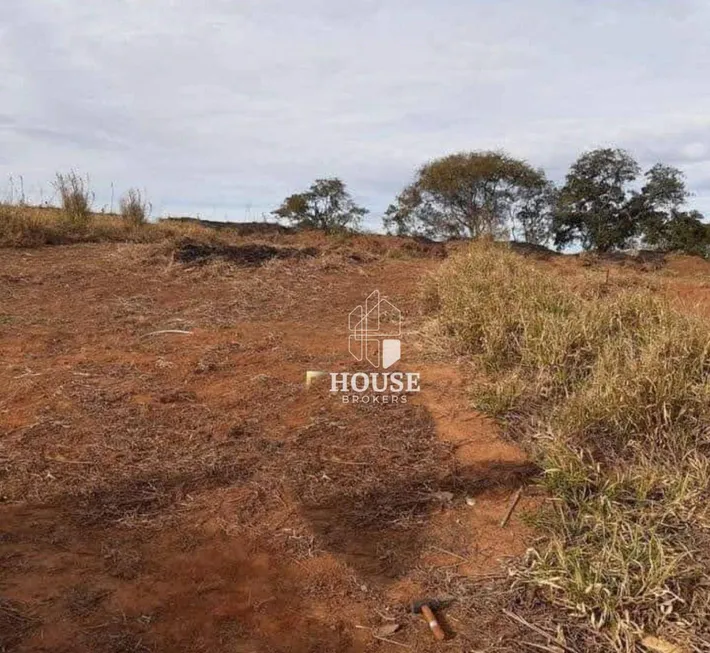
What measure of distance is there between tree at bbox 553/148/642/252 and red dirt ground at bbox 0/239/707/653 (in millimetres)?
8524

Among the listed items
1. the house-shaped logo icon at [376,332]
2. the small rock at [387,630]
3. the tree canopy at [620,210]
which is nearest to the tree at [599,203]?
the tree canopy at [620,210]

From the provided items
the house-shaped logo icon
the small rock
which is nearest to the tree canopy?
the house-shaped logo icon

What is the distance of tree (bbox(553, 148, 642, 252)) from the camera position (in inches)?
457

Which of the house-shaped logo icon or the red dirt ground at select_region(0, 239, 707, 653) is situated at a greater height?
the house-shaped logo icon

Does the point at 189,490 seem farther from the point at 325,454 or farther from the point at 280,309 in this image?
the point at 280,309

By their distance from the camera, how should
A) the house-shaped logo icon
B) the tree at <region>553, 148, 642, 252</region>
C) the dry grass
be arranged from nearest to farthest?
the dry grass < the house-shaped logo icon < the tree at <region>553, 148, 642, 252</region>

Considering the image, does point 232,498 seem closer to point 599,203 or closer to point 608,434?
point 608,434

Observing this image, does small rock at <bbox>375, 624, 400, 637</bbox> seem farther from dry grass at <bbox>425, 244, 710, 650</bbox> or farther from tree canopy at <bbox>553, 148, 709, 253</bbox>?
tree canopy at <bbox>553, 148, 709, 253</bbox>

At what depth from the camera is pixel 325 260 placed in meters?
7.30

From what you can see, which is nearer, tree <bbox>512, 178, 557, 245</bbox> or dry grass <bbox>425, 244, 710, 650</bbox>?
dry grass <bbox>425, 244, 710, 650</bbox>

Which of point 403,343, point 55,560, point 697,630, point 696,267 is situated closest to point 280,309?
point 403,343

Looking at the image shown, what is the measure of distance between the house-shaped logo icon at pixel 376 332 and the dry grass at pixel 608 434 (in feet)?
1.34

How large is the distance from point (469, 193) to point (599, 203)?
243 cm

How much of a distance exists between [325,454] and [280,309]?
2.72m
